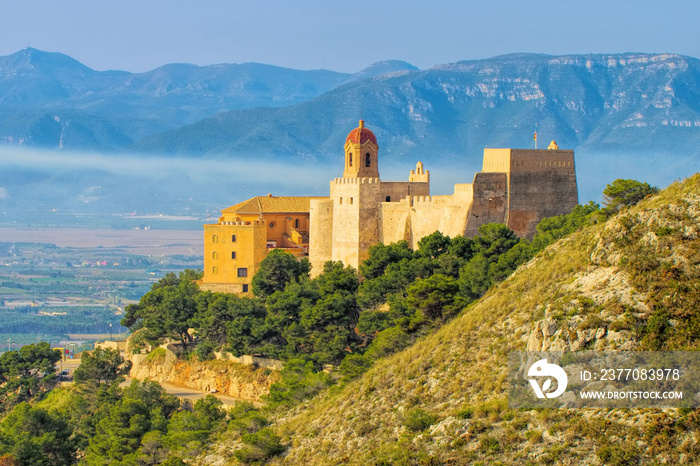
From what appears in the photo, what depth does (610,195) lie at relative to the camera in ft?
134

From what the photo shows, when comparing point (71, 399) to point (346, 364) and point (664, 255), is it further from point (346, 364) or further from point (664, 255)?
point (664, 255)

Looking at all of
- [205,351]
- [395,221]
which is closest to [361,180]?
[395,221]

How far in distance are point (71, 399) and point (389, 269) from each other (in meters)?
17.0

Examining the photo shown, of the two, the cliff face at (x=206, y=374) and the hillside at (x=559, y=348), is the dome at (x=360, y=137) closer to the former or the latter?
the cliff face at (x=206, y=374)

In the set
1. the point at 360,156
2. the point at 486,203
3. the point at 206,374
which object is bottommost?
the point at 206,374

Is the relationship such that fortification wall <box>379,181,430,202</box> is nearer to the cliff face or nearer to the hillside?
the cliff face

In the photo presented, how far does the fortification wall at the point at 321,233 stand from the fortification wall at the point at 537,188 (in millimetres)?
10548

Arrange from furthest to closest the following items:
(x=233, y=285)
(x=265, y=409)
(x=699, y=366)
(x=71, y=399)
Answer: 1. (x=233, y=285)
2. (x=71, y=399)
3. (x=265, y=409)
4. (x=699, y=366)

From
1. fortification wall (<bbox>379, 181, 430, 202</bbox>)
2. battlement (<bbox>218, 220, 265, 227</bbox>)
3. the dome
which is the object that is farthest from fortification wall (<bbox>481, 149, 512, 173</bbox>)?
battlement (<bbox>218, 220, 265, 227</bbox>)

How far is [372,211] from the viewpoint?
5453cm

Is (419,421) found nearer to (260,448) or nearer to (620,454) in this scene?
(620,454)

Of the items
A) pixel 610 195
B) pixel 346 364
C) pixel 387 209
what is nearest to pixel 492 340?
pixel 346 364

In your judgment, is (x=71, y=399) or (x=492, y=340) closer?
(x=492, y=340)

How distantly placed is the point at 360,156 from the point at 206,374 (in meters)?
13.6
